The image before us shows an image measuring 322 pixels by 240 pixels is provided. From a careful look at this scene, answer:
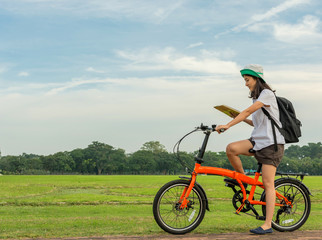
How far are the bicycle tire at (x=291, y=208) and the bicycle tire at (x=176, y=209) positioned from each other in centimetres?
140

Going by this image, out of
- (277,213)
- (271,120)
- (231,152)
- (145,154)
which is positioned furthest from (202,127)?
(145,154)

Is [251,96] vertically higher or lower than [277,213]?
higher

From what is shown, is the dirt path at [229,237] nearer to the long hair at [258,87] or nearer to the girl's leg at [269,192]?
→ the girl's leg at [269,192]

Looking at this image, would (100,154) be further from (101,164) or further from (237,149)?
(237,149)

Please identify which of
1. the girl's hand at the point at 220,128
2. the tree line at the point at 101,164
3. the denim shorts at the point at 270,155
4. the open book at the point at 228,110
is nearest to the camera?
the girl's hand at the point at 220,128

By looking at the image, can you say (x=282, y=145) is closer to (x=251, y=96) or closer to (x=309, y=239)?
(x=251, y=96)

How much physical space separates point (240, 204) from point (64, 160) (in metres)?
165

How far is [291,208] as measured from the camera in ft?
25.1

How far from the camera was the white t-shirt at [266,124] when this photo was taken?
22.8ft

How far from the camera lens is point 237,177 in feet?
23.6

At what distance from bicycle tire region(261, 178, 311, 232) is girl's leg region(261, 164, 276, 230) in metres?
0.51

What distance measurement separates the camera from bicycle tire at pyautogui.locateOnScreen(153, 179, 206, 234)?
6930 millimetres

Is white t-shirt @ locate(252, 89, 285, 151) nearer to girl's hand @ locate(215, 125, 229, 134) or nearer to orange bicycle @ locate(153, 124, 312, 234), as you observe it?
orange bicycle @ locate(153, 124, 312, 234)

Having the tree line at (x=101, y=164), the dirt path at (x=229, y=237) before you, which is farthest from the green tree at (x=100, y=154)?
the dirt path at (x=229, y=237)
